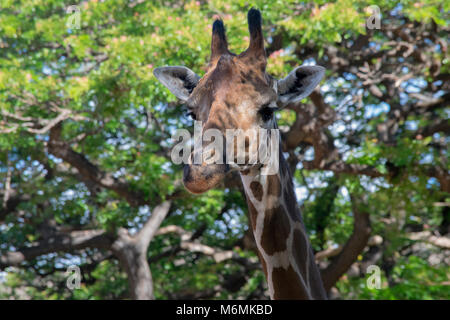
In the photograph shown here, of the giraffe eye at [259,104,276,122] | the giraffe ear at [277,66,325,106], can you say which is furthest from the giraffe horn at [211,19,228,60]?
the giraffe eye at [259,104,276,122]

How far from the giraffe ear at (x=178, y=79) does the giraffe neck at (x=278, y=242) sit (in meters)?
0.87

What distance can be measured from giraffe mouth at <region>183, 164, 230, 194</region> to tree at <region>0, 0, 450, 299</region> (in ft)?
15.2

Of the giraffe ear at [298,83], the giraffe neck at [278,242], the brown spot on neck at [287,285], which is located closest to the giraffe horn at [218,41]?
the giraffe ear at [298,83]

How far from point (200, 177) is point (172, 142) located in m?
7.62

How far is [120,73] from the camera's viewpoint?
25.8 ft

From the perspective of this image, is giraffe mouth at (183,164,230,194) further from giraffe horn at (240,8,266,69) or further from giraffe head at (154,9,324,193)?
giraffe horn at (240,8,266,69)

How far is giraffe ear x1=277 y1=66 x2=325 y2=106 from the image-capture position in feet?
10.4

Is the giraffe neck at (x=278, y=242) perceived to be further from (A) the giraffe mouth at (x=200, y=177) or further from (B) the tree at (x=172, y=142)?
(B) the tree at (x=172, y=142)

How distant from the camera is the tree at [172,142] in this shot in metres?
7.67

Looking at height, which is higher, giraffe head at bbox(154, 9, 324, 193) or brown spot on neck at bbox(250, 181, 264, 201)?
giraffe head at bbox(154, 9, 324, 193)

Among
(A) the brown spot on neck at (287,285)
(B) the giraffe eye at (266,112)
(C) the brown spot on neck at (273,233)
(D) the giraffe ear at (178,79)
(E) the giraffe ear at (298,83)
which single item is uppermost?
(D) the giraffe ear at (178,79)

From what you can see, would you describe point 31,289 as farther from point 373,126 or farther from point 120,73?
point 373,126

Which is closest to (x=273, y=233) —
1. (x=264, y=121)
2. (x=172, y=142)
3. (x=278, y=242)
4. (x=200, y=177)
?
(x=278, y=242)
